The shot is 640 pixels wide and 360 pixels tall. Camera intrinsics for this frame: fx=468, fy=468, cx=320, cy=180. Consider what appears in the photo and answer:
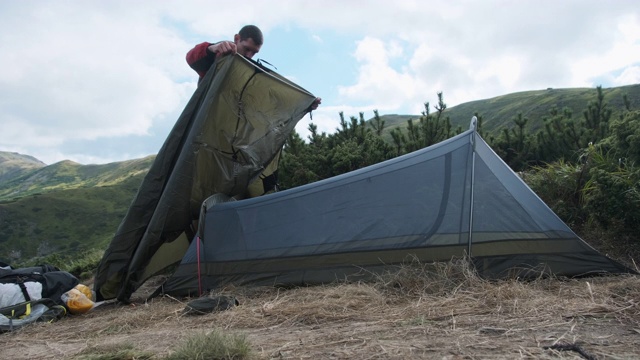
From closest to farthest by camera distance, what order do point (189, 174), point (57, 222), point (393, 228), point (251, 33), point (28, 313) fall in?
point (393, 228) → point (28, 313) → point (189, 174) → point (251, 33) → point (57, 222)

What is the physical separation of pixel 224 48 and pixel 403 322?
13.7 ft

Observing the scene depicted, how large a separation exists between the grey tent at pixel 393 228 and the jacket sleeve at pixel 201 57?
1.93 m

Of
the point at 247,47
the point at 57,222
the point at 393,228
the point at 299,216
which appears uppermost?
the point at 247,47

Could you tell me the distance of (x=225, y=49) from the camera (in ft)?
19.7

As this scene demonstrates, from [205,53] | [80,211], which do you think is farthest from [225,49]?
[80,211]

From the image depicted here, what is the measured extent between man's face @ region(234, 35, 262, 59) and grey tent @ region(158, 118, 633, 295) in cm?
223

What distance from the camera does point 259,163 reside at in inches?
268

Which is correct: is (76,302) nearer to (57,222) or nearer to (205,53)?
(205,53)

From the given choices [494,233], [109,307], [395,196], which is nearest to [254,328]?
[395,196]

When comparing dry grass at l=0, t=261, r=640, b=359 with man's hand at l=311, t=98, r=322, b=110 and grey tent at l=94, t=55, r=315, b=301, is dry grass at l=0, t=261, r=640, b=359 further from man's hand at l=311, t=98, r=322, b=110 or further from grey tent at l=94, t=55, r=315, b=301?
man's hand at l=311, t=98, r=322, b=110

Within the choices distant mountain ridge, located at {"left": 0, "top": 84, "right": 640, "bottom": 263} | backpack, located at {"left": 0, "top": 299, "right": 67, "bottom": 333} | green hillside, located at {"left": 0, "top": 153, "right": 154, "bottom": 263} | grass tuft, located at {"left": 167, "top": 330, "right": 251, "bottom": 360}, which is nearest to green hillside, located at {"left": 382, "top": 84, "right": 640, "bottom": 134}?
distant mountain ridge, located at {"left": 0, "top": 84, "right": 640, "bottom": 263}

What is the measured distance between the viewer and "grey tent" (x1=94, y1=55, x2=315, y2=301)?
5.97 m

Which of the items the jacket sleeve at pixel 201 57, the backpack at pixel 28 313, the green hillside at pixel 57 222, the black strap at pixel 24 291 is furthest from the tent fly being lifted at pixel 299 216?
the green hillside at pixel 57 222

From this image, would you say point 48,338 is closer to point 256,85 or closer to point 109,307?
point 109,307
